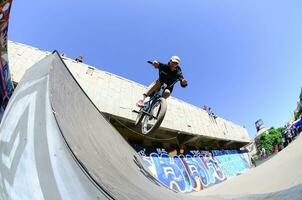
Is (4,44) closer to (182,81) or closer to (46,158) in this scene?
(182,81)

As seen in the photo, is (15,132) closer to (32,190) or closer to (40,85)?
(40,85)

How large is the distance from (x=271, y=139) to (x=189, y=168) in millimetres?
9114

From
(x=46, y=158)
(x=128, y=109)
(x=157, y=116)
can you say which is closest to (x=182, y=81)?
(x=157, y=116)

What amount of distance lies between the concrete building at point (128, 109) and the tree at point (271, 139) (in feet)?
8.05

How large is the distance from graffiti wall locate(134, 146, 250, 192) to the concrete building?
0.97 m

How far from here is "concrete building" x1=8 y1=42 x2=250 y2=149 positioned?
1228 centimetres

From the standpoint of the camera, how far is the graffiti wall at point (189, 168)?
40.7 feet

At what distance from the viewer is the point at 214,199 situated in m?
3.20

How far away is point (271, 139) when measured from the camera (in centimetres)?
2023

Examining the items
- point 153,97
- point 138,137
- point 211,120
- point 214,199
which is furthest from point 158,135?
point 214,199

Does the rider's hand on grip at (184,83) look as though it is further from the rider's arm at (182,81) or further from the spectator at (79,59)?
the spectator at (79,59)

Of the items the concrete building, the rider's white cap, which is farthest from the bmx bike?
the concrete building

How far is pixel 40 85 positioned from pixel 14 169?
888 millimetres

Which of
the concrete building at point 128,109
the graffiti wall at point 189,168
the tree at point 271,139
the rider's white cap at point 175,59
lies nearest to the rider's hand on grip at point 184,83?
the rider's white cap at point 175,59
